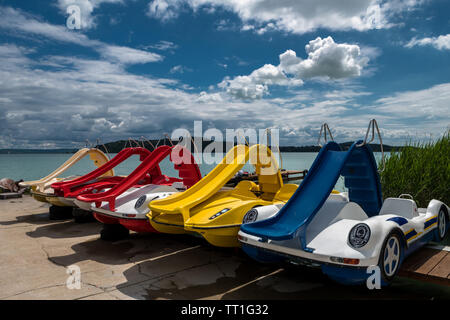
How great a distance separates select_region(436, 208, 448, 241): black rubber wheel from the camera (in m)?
6.12

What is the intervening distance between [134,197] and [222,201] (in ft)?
7.54

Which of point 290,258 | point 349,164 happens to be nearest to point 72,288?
point 290,258

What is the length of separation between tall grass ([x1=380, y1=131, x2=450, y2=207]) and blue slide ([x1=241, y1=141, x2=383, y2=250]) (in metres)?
4.01

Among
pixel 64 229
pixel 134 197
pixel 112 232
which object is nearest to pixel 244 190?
pixel 134 197

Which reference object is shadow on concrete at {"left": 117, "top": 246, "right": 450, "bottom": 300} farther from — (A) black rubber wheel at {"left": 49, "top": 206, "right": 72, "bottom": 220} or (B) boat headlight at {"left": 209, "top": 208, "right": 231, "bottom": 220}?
(A) black rubber wheel at {"left": 49, "top": 206, "right": 72, "bottom": 220}

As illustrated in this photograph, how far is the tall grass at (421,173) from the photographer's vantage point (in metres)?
8.92

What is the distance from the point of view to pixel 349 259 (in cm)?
384

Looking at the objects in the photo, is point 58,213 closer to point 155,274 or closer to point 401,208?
point 155,274

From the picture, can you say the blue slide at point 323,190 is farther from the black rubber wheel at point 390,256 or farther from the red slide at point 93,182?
the red slide at point 93,182

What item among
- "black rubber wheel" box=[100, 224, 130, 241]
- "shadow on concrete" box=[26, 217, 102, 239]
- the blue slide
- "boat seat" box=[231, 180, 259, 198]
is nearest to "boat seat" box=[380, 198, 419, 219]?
the blue slide

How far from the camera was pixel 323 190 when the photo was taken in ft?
15.6

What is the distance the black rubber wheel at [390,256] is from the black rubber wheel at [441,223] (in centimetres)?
224
